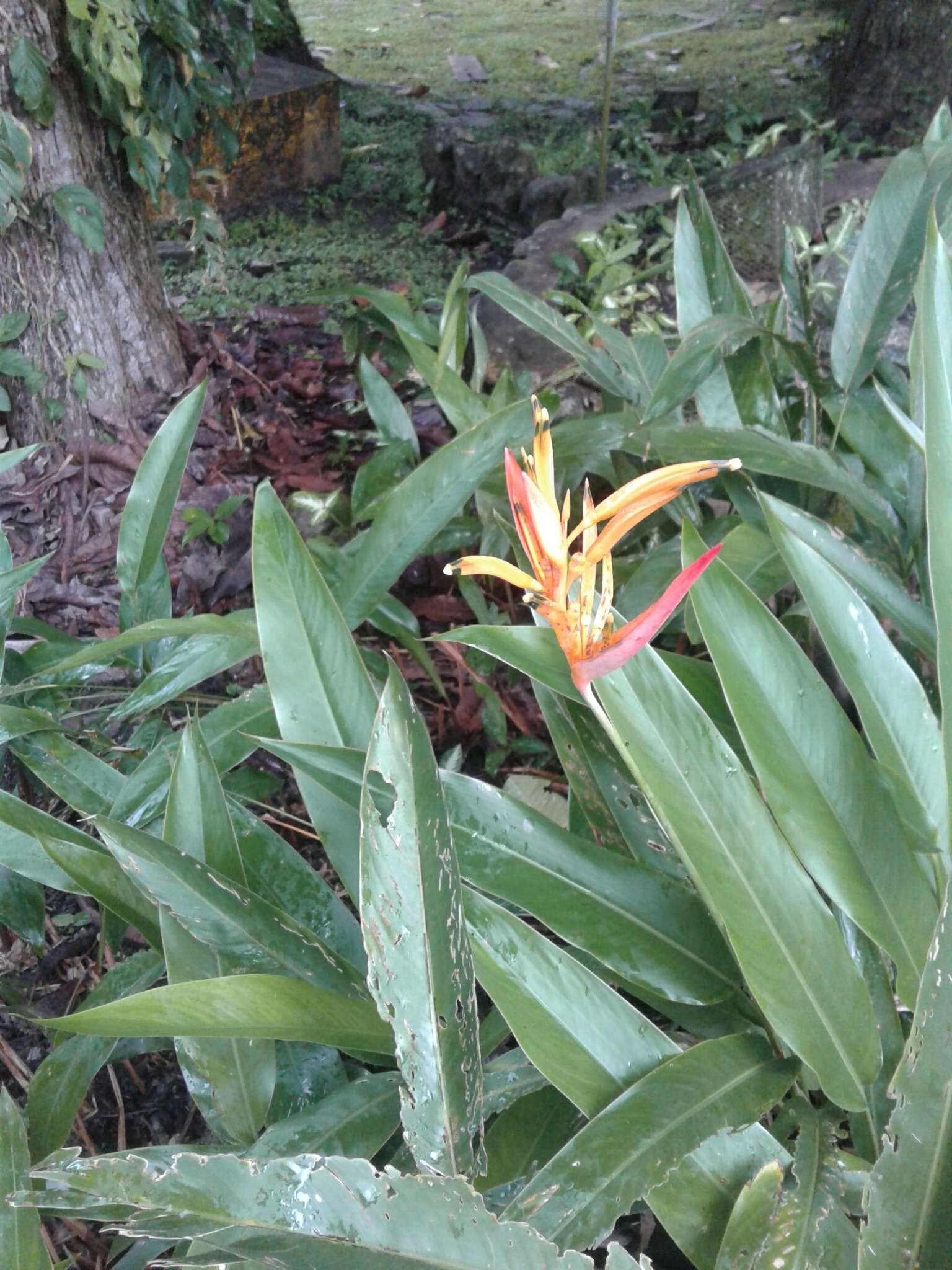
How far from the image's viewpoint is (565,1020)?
2.22 feet

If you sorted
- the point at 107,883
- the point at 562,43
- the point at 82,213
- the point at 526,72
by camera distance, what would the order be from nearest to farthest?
the point at 107,883, the point at 82,213, the point at 562,43, the point at 526,72

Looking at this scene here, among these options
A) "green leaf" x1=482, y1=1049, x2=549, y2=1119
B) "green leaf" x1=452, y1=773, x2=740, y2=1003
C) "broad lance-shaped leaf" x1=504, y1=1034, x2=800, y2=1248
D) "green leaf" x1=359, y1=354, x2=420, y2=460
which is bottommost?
"green leaf" x1=482, y1=1049, x2=549, y2=1119

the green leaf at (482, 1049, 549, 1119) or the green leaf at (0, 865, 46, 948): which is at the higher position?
the green leaf at (0, 865, 46, 948)

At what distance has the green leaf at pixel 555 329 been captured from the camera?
1.38m

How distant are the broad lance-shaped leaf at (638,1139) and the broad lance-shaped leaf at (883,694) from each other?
256mm

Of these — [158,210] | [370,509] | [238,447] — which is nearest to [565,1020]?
[370,509]

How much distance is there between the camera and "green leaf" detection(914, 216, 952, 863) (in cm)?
68

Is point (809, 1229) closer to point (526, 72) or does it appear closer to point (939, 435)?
point (939, 435)

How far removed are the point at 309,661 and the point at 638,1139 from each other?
486 mm

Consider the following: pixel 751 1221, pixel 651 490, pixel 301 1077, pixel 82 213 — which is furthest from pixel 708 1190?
pixel 82 213

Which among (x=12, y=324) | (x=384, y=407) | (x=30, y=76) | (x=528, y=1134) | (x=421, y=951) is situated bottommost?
(x=528, y=1134)

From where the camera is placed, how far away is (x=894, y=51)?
3.31 meters

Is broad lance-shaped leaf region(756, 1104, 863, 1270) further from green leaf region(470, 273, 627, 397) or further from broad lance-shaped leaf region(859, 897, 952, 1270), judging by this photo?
green leaf region(470, 273, 627, 397)

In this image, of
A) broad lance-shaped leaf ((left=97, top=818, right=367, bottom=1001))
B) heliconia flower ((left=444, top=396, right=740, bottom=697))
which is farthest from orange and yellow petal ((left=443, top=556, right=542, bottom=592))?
broad lance-shaped leaf ((left=97, top=818, right=367, bottom=1001))
